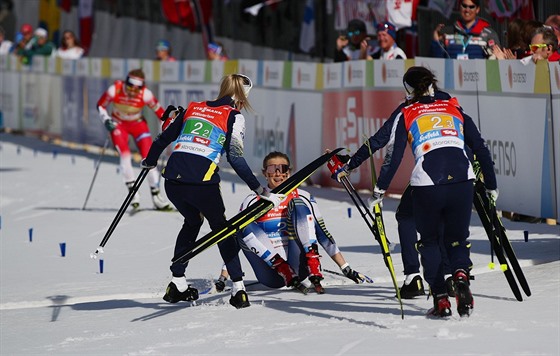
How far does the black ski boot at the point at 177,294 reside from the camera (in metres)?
10.4

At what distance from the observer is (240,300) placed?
9.98 meters

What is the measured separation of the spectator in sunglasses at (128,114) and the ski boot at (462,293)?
8.89 m

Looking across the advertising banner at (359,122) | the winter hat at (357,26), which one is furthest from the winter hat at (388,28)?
the winter hat at (357,26)

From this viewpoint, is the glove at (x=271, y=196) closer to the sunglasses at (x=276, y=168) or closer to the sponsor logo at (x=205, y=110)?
the sponsor logo at (x=205, y=110)

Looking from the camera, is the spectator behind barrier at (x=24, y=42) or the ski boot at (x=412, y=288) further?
the spectator behind barrier at (x=24, y=42)

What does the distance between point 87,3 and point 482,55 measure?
2382cm

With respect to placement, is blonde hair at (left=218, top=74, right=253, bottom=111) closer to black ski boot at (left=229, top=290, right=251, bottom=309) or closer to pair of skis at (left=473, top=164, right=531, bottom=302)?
black ski boot at (left=229, top=290, right=251, bottom=309)

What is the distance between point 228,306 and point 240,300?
179 millimetres

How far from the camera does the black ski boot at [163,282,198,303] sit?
10.4 meters

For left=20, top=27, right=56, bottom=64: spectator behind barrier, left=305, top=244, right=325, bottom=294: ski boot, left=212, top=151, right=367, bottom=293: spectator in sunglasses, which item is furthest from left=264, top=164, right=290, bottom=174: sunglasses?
left=20, top=27, right=56, bottom=64: spectator behind barrier

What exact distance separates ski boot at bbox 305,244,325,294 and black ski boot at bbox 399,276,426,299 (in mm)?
728

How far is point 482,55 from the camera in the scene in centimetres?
1540

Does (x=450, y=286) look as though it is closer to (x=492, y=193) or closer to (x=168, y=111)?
(x=492, y=193)

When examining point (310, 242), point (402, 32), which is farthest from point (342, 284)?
point (402, 32)
